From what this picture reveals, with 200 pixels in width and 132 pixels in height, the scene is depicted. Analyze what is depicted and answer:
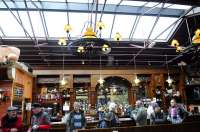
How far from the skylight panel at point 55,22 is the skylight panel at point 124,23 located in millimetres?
2438

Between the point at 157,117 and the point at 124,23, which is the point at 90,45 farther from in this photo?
the point at 124,23

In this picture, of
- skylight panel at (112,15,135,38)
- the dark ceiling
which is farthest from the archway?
skylight panel at (112,15,135,38)

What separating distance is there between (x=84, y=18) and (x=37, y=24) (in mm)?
2161

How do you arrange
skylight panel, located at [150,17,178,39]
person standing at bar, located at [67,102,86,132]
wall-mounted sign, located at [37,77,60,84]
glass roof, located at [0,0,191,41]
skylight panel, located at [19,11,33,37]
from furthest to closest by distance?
wall-mounted sign, located at [37,77,60,84], skylight panel, located at [150,17,178,39], skylight panel, located at [19,11,33,37], glass roof, located at [0,0,191,41], person standing at bar, located at [67,102,86,132]

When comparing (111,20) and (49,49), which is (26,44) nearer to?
(49,49)

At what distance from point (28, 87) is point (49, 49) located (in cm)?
203

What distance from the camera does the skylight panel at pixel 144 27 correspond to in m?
11.5

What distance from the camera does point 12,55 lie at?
6199 millimetres

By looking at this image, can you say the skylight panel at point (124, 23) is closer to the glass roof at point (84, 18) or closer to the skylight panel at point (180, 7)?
the glass roof at point (84, 18)

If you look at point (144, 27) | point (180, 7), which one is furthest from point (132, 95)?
point (180, 7)

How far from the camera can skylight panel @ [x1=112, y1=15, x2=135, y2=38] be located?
37.2 feet

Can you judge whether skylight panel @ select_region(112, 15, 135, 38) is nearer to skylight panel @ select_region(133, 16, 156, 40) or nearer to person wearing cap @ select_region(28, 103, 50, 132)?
skylight panel @ select_region(133, 16, 156, 40)

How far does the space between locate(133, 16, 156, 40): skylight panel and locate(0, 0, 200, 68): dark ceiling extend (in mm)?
396

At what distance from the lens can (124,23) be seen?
1172 centimetres
